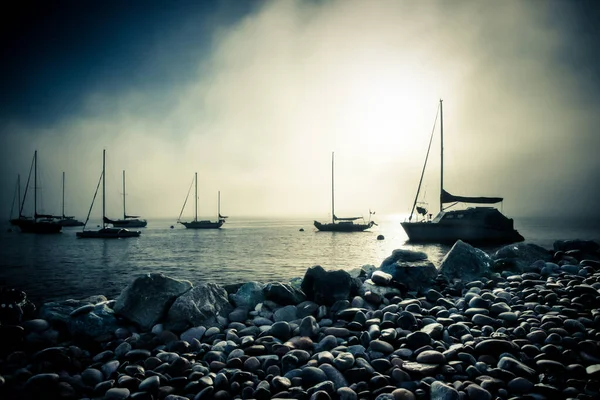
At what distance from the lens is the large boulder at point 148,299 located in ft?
20.2

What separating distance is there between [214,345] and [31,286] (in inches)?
671

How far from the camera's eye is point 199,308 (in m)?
6.25

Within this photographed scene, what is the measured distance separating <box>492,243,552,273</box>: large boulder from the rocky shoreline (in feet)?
9.63

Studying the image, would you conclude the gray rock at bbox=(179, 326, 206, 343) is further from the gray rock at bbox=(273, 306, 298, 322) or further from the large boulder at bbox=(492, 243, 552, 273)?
the large boulder at bbox=(492, 243, 552, 273)

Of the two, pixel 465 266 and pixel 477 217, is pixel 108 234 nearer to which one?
pixel 477 217

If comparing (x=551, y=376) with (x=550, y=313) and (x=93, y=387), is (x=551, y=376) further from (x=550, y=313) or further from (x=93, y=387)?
(x=93, y=387)

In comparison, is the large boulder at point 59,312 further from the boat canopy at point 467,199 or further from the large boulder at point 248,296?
the boat canopy at point 467,199

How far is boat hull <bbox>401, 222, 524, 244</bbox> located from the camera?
37.6m

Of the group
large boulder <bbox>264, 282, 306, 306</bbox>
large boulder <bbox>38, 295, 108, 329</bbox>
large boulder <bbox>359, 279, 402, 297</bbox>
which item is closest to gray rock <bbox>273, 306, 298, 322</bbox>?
large boulder <bbox>264, 282, 306, 306</bbox>

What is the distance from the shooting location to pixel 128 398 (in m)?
3.80

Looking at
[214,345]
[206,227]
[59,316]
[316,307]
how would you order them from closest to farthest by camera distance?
Answer: [214,345] → [59,316] → [316,307] → [206,227]

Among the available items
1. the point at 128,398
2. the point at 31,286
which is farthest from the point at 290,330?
the point at 31,286

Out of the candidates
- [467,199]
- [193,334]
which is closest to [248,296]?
[193,334]

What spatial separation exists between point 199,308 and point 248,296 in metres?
1.30
